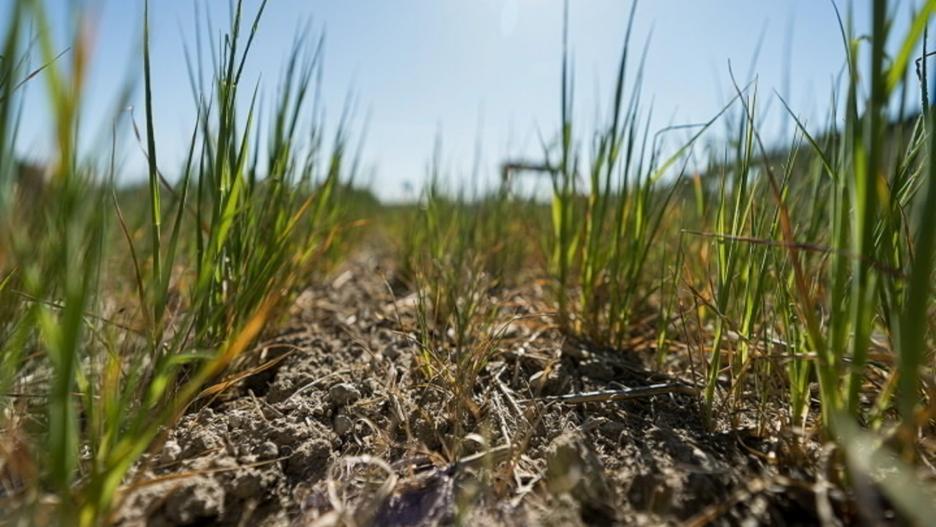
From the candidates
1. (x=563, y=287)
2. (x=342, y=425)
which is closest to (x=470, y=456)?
(x=342, y=425)

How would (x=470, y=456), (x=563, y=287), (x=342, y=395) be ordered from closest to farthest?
1. (x=470, y=456)
2. (x=342, y=395)
3. (x=563, y=287)

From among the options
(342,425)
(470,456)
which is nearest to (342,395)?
(342,425)

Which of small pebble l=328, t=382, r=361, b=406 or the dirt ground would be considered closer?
the dirt ground

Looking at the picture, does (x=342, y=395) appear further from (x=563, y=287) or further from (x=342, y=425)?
(x=563, y=287)

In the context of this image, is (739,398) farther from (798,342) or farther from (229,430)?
(229,430)

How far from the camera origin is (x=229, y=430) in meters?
0.76

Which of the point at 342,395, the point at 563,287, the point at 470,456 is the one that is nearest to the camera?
the point at 470,456

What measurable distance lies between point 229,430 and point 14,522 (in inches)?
10.9

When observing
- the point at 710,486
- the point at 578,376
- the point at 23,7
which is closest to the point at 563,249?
the point at 578,376

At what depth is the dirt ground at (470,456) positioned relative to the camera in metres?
0.58

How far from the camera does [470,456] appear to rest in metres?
0.69

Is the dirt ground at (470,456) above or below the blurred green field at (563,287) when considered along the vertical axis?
below

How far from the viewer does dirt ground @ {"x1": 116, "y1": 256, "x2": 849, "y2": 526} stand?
0.58 metres

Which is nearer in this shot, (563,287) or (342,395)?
(342,395)
